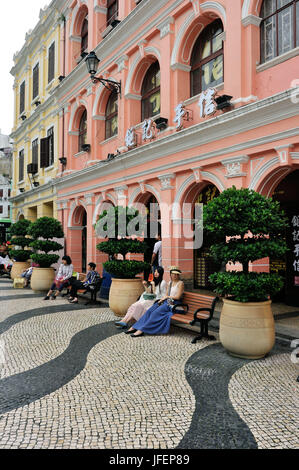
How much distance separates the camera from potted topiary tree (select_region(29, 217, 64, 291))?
12242mm

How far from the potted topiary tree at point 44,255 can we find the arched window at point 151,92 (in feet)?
17.5

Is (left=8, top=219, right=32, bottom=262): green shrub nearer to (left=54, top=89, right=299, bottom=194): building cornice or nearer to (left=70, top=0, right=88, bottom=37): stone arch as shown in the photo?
(left=54, top=89, right=299, bottom=194): building cornice

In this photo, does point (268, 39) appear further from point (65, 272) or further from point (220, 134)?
point (65, 272)

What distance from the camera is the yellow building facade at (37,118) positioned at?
1867 centimetres

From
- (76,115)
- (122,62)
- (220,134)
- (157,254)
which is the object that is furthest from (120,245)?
(76,115)

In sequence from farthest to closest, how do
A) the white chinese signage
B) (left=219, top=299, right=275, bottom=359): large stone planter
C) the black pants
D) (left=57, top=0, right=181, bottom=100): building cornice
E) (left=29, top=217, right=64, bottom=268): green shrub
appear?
1. (left=29, top=217, right=64, bottom=268): green shrub
2. the white chinese signage
3. (left=57, top=0, right=181, bottom=100): building cornice
4. the black pants
5. (left=219, top=299, right=275, bottom=359): large stone planter

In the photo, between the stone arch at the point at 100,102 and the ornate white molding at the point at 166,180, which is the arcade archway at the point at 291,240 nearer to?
the ornate white molding at the point at 166,180

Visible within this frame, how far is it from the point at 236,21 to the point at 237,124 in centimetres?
243

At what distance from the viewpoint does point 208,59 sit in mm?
9547

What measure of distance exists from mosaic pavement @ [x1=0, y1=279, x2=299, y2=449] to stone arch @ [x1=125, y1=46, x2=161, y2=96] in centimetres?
914

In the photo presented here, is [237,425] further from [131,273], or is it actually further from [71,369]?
[131,273]

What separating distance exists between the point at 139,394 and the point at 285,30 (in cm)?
766

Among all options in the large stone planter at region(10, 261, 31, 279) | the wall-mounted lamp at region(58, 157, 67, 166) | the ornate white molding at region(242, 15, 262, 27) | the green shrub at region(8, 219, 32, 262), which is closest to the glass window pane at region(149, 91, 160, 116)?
the ornate white molding at region(242, 15, 262, 27)
